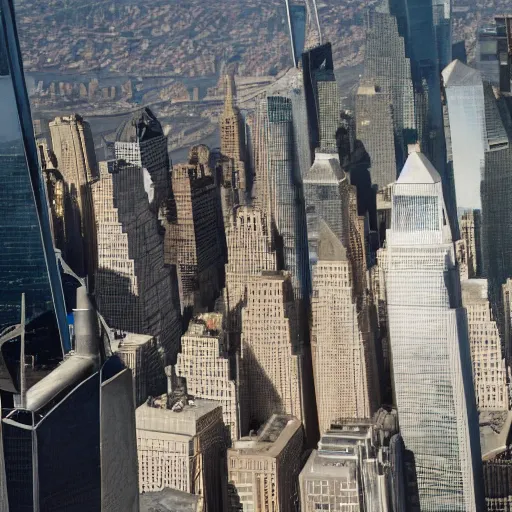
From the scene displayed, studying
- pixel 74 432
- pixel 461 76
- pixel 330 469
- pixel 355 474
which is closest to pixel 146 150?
pixel 461 76

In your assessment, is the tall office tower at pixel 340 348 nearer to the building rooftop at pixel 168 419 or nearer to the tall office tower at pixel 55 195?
the building rooftop at pixel 168 419

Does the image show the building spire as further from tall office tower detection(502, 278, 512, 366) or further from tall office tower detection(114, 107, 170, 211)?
tall office tower detection(502, 278, 512, 366)

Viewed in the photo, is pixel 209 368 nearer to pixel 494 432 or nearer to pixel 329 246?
pixel 329 246

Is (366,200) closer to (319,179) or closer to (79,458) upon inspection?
(319,179)

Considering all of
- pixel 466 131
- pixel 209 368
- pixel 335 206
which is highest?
pixel 466 131

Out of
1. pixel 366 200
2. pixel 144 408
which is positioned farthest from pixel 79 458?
pixel 366 200

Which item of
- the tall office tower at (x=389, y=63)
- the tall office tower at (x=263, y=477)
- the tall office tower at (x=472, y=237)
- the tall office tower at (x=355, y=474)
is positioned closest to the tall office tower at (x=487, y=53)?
the tall office tower at (x=389, y=63)

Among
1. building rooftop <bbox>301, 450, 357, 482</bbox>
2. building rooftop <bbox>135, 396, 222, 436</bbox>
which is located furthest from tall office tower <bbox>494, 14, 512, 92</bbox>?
building rooftop <bbox>135, 396, 222, 436</bbox>
